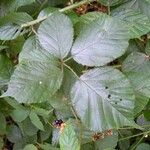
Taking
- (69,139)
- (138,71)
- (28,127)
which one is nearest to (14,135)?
(28,127)

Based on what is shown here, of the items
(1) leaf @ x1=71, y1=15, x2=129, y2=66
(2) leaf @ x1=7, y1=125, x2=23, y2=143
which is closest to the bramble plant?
(1) leaf @ x1=71, y1=15, x2=129, y2=66

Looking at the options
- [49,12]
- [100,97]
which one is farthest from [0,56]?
[100,97]

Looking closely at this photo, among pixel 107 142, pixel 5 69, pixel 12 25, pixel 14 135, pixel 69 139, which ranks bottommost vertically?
pixel 14 135

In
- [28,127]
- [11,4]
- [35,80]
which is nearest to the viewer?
[35,80]

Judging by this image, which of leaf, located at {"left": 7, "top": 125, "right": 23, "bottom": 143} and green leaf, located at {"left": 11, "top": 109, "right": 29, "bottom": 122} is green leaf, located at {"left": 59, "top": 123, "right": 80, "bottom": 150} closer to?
green leaf, located at {"left": 11, "top": 109, "right": 29, "bottom": 122}

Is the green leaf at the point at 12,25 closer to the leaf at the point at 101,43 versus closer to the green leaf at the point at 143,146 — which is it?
the leaf at the point at 101,43

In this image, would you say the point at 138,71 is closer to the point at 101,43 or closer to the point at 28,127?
the point at 101,43
